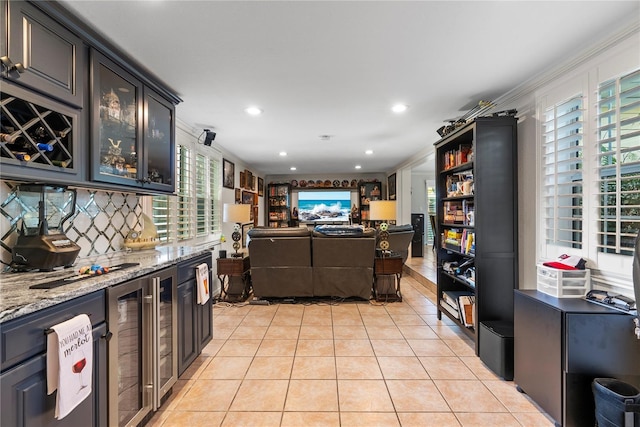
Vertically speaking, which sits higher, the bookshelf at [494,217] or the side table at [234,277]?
the bookshelf at [494,217]

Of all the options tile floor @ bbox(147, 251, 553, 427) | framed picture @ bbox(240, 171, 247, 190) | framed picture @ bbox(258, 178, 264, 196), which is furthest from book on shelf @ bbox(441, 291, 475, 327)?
framed picture @ bbox(258, 178, 264, 196)

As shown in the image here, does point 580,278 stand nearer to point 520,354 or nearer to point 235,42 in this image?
point 520,354

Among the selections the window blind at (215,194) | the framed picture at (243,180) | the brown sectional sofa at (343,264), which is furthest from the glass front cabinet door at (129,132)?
the framed picture at (243,180)

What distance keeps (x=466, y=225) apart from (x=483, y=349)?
3.67 ft

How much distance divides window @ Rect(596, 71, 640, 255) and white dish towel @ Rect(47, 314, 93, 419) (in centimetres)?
288

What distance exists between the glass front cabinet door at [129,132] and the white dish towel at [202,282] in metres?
0.79

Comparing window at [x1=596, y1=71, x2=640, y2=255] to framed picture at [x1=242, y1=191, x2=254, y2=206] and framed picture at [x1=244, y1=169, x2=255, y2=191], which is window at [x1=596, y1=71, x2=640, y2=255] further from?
framed picture at [x1=244, y1=169, x2=255, y2=191]

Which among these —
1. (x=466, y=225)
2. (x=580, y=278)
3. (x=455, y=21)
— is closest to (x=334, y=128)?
(x=466, y=225)

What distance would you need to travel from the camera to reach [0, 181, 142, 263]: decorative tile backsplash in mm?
1591

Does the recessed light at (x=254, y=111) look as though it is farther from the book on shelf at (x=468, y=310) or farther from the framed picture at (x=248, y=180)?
the framed picture at (x=248, y=180)

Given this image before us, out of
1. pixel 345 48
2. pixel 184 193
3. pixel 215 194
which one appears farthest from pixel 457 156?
pixel 215 194

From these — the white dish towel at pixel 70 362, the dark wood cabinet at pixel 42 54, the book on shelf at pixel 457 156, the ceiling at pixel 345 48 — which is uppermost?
the ceiling at pixel 345 48

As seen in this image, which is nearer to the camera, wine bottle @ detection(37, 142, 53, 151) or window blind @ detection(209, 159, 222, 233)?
wine bottle @ detection(37, 142, 53, 151)

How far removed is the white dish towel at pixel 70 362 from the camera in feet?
3.65
